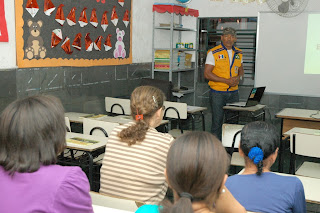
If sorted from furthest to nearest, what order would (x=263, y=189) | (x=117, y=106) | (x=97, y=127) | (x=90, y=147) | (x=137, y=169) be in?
1. (x=117, y=106)
2. (x=97, y=127)
3. (x=90, y=147)
4. (x=137, y=169)
5. (x=263, y=189)

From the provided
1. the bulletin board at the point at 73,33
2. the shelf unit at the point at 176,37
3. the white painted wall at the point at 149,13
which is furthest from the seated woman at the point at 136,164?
the white painted wall at the point at 149,13

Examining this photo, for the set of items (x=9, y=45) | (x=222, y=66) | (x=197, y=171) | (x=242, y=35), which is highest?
(x=242, y=35)

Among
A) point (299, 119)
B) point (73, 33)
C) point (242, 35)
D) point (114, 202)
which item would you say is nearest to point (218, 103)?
point (299, 119)

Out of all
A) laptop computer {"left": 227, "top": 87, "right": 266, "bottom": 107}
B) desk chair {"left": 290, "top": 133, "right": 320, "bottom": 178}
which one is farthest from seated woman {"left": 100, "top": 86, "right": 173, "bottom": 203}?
laptop computer {"left": 227, "top": 87, "right": 266, "bottom": 107}

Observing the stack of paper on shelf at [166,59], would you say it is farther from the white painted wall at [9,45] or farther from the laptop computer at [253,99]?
the white painted wall at [9,45]

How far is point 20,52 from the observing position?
13.4 ft

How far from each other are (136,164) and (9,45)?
8.06 feet

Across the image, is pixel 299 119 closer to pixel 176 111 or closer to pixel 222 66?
pixel 222 66

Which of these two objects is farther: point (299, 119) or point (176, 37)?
point (176, 37)

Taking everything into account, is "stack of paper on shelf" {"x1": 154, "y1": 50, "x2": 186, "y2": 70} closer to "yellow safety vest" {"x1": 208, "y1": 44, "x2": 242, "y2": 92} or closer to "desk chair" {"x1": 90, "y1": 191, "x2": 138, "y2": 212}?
"yellow safety vest" {"x1": 208, "y1": 44, "x2": 242, "y2": 92}

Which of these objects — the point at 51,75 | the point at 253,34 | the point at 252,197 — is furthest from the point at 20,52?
the point at 253,34

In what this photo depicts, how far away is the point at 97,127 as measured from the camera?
364 cm

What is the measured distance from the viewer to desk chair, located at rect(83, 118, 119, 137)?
11.9ft

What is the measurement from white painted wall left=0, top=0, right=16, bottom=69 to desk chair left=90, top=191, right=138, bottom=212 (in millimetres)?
2539
